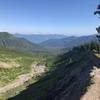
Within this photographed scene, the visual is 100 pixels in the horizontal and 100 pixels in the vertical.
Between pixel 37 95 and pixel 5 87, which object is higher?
pixel 37 95

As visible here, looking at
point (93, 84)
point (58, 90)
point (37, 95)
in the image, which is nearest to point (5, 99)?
point (37, 95)

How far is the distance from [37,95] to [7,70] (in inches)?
4019

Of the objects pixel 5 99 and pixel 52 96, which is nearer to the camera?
pixel 52 96

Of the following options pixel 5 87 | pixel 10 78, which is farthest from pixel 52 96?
pixel 10 78

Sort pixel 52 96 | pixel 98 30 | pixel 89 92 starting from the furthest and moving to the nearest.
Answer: pixel 98 30 < pixel 52 96 < pixel 89 92

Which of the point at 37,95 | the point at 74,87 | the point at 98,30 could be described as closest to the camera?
the point at 74,87

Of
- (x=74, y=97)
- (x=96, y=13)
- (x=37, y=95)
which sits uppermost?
(x=96, y=13)

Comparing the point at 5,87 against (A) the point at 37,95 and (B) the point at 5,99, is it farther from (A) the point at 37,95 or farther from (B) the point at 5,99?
(A) the point at 37,95

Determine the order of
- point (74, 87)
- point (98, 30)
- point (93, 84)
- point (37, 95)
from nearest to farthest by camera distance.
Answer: point (93, 84) → point (74, 87) → point (37, 95) → point (98, 30)

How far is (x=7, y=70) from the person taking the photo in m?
167

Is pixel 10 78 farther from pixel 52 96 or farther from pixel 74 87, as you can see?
pixel 74 87

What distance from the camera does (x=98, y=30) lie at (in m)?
73.5

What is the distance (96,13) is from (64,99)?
29.7m

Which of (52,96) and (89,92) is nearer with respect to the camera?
(89,92)
